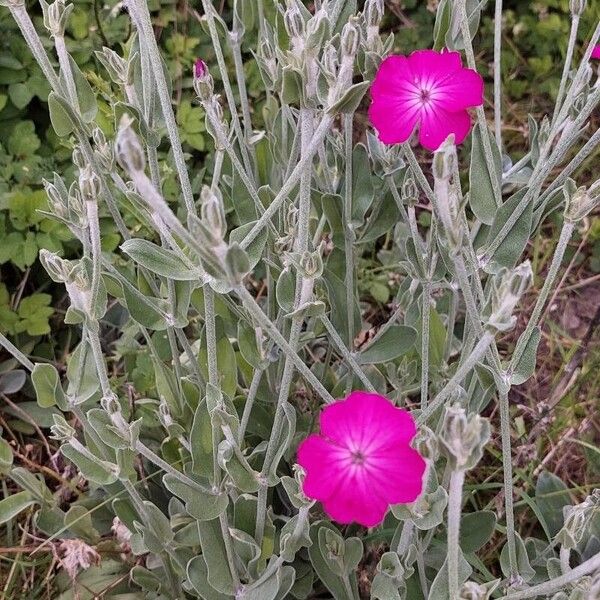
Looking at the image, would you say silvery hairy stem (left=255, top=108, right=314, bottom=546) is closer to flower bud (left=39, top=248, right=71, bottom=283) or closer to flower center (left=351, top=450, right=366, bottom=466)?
flower center (left=351, top=450, right=366, bottom=466)

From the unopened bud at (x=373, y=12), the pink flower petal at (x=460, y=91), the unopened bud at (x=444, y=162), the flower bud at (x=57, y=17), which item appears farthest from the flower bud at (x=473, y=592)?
the flower bud at (x=57, y=17)

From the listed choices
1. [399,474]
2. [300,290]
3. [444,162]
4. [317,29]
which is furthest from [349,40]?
[399,474]

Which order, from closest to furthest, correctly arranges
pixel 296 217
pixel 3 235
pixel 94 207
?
pixel 94 207, pixel 296 217, pixel 3 235

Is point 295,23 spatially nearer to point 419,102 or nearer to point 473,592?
point 419,102

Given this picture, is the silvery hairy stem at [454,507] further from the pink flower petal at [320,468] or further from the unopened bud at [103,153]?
the unopened bud at [103,153]

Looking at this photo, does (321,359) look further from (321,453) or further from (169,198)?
(321,453)

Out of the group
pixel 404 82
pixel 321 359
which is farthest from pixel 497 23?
pixel 321 359

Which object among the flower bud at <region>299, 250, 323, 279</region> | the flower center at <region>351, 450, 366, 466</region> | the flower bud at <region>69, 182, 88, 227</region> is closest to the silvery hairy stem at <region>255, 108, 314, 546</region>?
the flower bud at <region>299, 250, 323, 279</region>
